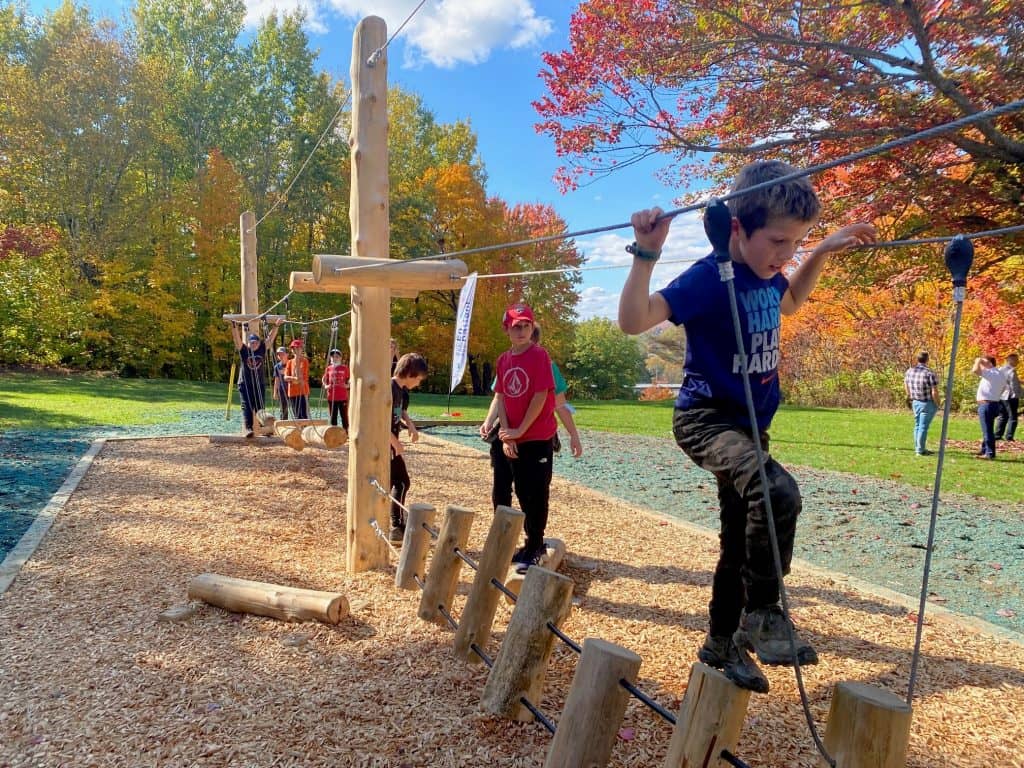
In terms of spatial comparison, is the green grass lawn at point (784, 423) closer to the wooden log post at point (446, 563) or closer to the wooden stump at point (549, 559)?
the wooden stump at point (549, 559)

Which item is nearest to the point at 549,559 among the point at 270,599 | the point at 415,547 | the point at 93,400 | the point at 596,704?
the point at 415,547

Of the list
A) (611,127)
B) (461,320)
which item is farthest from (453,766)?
(611,127)

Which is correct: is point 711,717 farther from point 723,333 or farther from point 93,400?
point 93,400

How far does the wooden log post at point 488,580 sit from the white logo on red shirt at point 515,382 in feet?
4.45

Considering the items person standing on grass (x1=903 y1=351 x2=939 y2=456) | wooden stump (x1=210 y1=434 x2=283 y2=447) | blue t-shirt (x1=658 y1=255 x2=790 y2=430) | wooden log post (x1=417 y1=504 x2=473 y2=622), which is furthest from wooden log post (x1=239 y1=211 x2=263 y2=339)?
person standing on grass (x1=903 y1=351 x2=939 y2=456)

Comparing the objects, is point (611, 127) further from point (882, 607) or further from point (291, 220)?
point (291, 220)

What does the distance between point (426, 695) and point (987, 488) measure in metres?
8.42

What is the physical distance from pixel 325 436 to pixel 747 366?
526 cm

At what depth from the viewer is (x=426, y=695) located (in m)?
2.82

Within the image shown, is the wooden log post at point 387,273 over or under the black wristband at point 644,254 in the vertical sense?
over

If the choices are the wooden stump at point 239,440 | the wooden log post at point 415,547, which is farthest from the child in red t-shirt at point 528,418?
the wooden stump at point 239,440

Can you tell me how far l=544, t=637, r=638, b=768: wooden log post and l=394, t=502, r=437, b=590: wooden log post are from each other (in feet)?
5.80

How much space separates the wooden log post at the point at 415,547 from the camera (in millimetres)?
3477

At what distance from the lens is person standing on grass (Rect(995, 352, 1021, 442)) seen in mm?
11115
